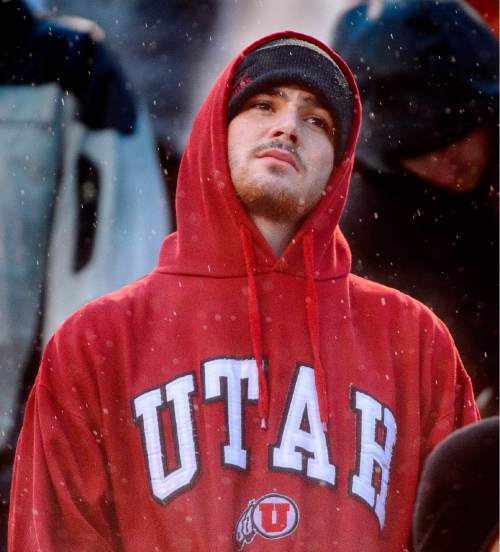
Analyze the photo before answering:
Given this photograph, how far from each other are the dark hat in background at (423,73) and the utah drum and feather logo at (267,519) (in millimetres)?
524

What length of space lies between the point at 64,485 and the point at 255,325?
0.32 meters

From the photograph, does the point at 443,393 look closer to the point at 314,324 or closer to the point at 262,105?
the point at 314,324

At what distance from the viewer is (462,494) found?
0.90 m

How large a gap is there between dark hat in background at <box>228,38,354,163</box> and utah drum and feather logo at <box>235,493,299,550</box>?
1.61 ft

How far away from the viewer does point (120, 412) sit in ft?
3.78

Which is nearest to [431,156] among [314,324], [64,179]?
[314,324]

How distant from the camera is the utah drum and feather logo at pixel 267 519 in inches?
44.4

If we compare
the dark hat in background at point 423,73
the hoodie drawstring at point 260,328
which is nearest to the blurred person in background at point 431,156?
the dark hat in background at point 423,73

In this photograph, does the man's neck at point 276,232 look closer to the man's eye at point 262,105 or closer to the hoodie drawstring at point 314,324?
the hoodie drawstring at point 314,324

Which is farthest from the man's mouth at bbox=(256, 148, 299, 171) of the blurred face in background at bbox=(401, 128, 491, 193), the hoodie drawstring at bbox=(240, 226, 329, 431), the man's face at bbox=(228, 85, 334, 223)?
the blurred face in background at bbox=(401, 128, 491, 193)

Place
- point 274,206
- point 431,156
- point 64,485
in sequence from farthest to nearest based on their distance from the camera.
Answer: point 431,156
point 274,206
point 64,485

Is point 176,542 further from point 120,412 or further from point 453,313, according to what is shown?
point 453,313

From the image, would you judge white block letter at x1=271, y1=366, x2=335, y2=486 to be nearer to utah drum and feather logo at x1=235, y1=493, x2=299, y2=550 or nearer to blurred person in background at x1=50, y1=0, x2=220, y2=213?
utah drum and feather logo at x1=235, y1=493, x2=299, y2=550

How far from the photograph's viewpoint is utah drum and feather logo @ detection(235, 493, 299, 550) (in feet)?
3.70
